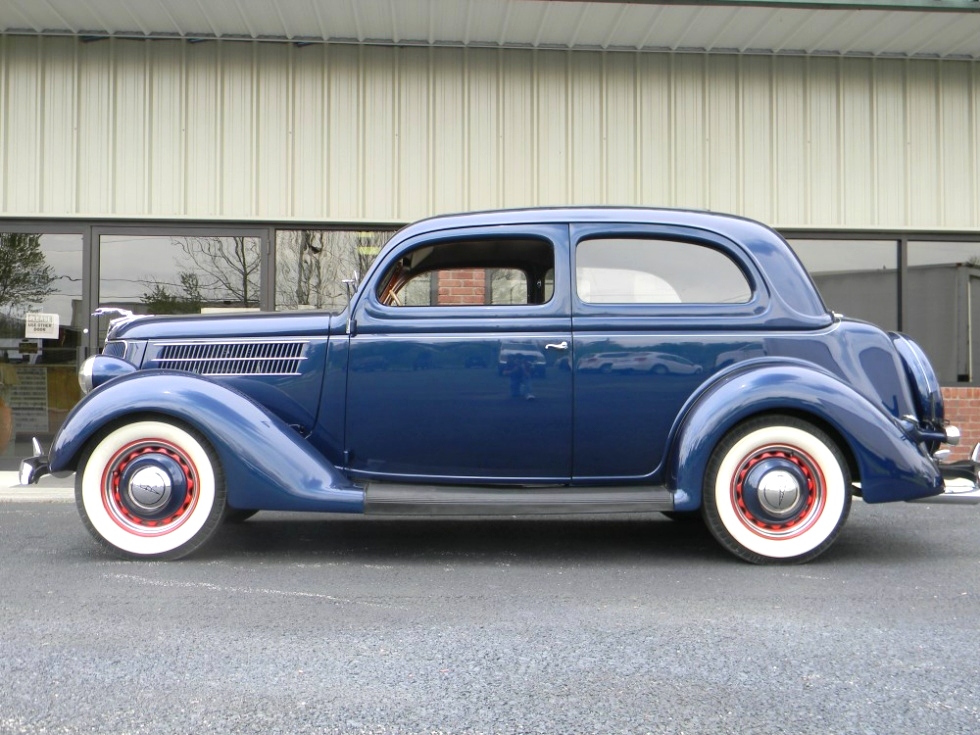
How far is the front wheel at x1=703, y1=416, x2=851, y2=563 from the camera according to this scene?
4.34 metres

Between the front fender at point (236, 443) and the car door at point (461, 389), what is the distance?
321 millimetres

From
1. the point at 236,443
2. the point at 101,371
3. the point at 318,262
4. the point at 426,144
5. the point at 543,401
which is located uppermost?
the point at 426,144

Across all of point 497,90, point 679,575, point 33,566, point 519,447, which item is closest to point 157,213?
point 497,90

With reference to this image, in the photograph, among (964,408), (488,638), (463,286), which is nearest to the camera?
(488,638)

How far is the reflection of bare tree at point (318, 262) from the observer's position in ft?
29.7

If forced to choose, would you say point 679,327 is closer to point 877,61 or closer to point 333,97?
point 333,97

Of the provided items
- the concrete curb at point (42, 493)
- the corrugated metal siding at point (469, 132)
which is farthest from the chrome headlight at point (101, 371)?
the corrugated metal siding at point (469, 132)

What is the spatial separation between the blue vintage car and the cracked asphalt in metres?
0.34

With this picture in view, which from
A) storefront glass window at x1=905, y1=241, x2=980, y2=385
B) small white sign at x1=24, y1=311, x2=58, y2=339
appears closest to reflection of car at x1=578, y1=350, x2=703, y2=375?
storefront glass window at x1=905, y1=241, x2=980, y2=385

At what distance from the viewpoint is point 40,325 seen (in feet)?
29.3

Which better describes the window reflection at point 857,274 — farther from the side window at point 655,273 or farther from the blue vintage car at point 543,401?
the side window at point 655,273

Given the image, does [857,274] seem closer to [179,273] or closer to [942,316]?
[942,316]

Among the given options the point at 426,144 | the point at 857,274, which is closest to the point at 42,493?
the point at 426,144

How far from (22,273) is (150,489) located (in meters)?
5.65
